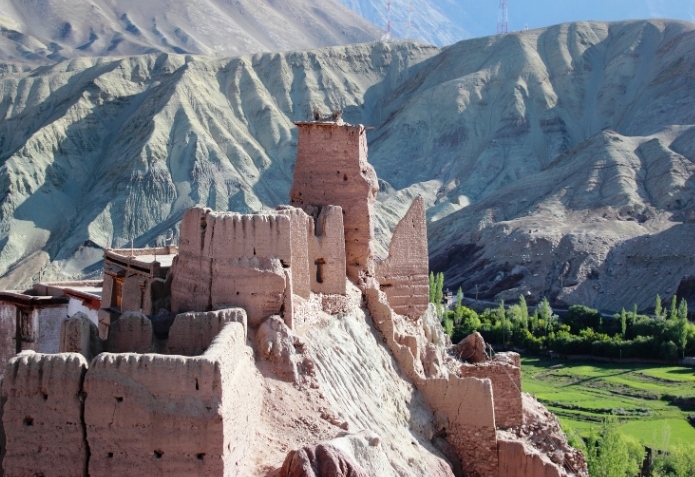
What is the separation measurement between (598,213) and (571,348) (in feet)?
97.1

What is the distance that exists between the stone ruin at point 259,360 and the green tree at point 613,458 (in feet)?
21.3

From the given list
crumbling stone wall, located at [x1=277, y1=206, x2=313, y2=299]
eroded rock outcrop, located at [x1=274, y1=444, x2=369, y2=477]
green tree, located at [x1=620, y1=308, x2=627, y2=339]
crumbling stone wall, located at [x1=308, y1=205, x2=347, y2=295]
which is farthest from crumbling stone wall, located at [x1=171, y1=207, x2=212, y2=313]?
green tree, located at [x1=620, y1=308, x2=627, y2=339]

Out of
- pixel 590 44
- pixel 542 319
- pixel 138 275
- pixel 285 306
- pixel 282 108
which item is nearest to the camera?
pixel 285 306

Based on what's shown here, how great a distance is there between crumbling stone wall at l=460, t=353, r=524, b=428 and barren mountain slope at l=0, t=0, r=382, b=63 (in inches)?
5496

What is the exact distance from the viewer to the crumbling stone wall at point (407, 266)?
90.3 ft

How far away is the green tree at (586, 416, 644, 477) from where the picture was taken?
3325 cm

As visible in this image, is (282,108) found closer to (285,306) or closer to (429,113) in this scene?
(429,113)

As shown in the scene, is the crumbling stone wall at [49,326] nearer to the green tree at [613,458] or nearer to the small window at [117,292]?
the small window at [117,292]

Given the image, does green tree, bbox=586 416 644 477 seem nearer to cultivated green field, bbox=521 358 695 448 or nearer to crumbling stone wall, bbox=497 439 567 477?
cultivated green field, bbox=521 358 695 448

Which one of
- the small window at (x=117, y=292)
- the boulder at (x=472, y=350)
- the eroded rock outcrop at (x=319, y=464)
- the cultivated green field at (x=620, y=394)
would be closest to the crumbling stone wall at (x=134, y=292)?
the small window at (x=117, y=292)

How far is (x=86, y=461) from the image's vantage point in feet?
54.7

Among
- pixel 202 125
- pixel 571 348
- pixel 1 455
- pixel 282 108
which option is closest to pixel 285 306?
pixel 1 455

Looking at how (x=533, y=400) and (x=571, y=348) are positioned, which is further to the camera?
(x=571, y=348)

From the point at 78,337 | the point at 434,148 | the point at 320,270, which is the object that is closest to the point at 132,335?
the point at 78,337
